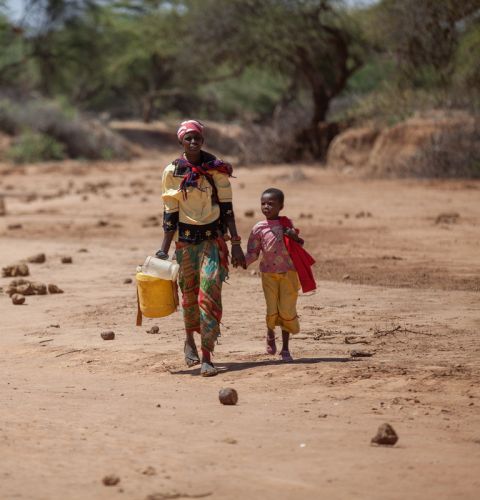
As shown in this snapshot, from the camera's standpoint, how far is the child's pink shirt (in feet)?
20.4

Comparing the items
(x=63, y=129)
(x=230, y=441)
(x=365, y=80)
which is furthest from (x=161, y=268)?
(x=365, y=80)

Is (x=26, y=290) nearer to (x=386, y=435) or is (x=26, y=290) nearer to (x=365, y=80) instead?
(x=386, y=435)

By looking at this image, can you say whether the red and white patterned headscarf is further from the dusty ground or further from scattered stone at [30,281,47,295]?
scattered stone at [30,281,47,295]

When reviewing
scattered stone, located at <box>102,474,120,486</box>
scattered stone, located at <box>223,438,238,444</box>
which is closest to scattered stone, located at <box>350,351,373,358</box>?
scattered stone, located at <box>223,438,238,444</box>

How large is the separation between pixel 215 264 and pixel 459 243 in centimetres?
610

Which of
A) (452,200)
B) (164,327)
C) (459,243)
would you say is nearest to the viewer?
(164,327)

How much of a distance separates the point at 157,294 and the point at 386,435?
213cm

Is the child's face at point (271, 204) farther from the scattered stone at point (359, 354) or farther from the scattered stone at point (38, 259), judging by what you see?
the scattered stone at point (38, 259)

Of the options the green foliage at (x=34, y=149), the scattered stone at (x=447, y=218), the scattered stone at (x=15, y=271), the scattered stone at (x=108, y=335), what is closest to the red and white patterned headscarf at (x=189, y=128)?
the scattered stone at (x=108, y=335)

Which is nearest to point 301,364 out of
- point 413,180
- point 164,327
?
point 164,327

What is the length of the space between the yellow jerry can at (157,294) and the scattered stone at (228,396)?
106 cm

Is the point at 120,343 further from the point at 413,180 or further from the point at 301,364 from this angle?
the point at 413,180

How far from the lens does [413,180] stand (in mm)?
19156

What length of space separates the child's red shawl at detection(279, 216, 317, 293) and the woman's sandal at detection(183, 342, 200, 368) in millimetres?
711
